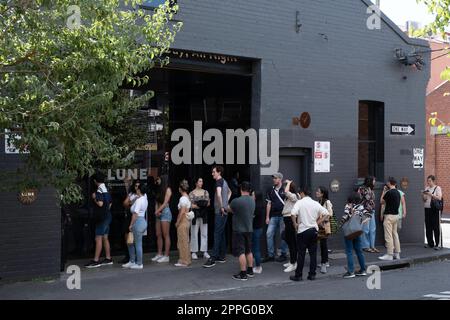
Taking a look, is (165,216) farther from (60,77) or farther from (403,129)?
(403,129)

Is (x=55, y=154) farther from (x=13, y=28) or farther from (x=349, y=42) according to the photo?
(x=349, y=42)

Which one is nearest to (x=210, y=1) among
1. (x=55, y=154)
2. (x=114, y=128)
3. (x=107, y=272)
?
(x=114, y=128)

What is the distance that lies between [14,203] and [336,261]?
22.4 feet

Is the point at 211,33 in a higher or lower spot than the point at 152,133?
higher

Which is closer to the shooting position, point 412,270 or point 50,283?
point 50,283

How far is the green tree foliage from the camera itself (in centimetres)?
624

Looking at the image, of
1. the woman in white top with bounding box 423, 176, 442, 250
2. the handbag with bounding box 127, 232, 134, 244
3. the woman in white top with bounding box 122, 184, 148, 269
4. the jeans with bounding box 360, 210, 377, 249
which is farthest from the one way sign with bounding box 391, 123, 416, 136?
the handbag with bounding box 127, 232, 134, 244

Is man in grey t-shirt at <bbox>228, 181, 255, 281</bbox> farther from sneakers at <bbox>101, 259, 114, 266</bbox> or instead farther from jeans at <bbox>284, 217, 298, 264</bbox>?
sneakers at <bbox>101, 259, 114, 266</bbox>

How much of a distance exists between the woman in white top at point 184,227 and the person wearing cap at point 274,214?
69.4 inches

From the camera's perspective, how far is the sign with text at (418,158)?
15.9 m

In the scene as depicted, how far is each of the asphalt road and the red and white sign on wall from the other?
3238 millimetres

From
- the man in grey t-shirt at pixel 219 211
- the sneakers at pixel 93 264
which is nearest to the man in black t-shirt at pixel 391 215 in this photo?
the man in grey t-shirt at pixel 219 211

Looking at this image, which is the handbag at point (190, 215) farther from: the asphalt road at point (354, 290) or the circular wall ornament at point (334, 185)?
the circular wall ornament at point (334, 185)

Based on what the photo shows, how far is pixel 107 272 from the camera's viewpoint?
1108 cm
